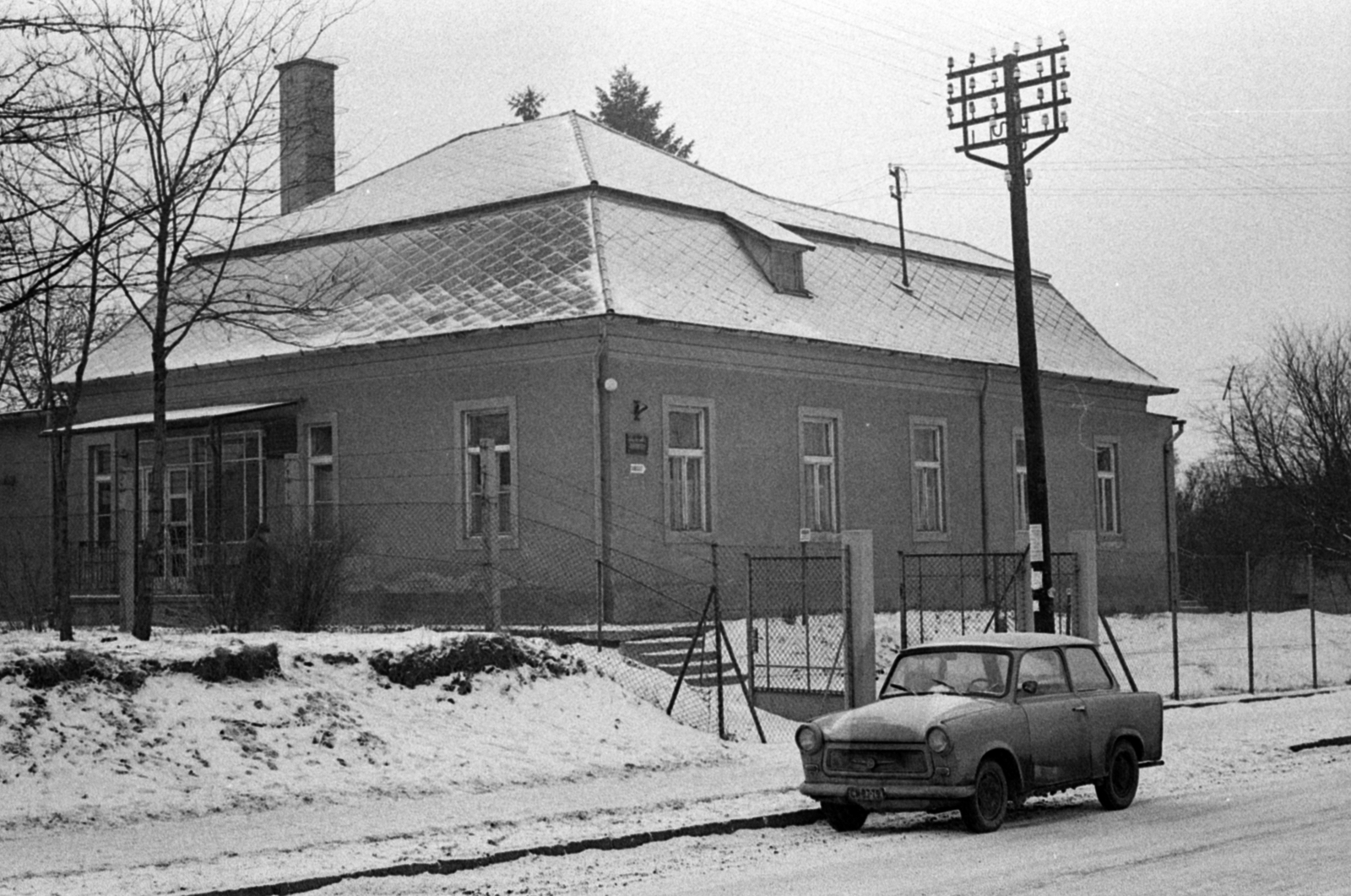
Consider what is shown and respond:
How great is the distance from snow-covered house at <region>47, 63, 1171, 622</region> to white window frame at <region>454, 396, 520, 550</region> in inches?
1.6

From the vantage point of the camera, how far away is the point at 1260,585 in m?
52.2

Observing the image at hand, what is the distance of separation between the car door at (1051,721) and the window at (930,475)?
16350mm

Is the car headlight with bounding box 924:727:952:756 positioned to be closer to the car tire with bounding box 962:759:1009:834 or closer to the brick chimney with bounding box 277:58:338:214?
the car tire with bounding box 962:759:1009:834

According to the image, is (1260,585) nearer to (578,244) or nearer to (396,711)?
(578,244)

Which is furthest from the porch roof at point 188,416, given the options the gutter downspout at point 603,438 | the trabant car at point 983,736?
the trabant car at point 983,736

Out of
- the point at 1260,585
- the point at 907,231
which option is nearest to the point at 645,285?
the point at 907,231

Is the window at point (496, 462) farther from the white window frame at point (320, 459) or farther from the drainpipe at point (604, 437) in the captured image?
the white window frame at point (320, 459)

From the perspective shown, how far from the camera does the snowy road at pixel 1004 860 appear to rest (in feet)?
33.6

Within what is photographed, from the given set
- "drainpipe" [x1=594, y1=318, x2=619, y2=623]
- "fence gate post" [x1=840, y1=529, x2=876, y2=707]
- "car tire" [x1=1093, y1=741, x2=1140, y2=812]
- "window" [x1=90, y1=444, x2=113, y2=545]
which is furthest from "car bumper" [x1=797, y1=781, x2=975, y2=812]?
"window" [x1=90, y1=444, x2=113, y2=545]

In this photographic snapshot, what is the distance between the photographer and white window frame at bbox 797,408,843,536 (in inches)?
1103

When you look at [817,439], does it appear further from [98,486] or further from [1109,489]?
[98,486]

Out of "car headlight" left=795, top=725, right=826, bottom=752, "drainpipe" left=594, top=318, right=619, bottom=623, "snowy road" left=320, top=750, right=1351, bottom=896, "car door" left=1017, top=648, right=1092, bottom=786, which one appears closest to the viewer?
"snowy road" left=320, top=750, right=1351, bottom=896

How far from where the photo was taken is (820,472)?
94.1 feet

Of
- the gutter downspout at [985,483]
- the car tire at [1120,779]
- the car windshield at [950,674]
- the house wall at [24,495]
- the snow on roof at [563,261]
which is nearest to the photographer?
the car windshield at [950,674]
